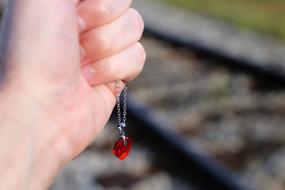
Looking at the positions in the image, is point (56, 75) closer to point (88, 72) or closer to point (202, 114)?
point (88, 72)

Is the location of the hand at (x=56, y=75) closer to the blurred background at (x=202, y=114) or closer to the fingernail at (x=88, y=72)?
the fingernail at (x=88, y=72)

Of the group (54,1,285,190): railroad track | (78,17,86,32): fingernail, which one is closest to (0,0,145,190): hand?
(78,17,86,32): fingernail

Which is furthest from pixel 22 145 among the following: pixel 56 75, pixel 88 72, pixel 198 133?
pixel 198 133

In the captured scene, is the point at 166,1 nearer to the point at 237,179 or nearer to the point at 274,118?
the point at 274,118

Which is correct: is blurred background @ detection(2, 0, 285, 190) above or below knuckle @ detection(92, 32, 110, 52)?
below

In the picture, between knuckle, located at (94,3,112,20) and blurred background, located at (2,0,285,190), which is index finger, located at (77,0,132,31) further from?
blurred background, located at (2,0,285,190)

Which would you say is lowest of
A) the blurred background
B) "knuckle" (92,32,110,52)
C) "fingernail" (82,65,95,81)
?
the blurred background

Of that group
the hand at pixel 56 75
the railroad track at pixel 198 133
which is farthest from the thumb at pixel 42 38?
the railroad track at pixel 198 133
